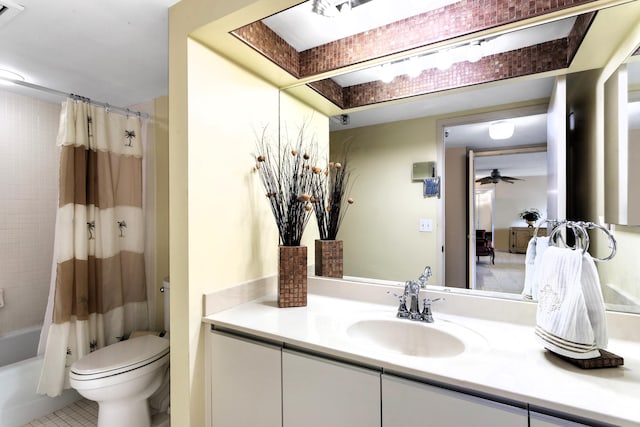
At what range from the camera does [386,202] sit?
1.57 m

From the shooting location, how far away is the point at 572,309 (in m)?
0.83

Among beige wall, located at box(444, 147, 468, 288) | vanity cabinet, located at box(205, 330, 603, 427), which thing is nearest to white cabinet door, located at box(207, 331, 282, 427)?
vanity cabinet, located at box(205, 330, 603, 427)

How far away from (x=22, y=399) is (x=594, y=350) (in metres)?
2.88

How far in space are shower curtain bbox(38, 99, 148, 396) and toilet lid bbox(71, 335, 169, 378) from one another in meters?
0.33

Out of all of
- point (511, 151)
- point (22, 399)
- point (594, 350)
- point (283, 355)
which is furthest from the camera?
point (22, 399)

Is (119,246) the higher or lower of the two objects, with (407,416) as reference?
higher

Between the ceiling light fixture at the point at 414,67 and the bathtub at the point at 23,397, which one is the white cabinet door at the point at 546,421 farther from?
the bathtub at the point at 23,397

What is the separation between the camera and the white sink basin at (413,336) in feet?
3.65

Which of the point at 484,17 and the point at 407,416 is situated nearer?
the point at 407,416

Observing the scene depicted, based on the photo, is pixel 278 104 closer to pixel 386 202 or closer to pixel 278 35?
pixel 278 35

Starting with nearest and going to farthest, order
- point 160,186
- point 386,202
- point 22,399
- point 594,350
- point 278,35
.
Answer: point 594,350, point 278,35, point 386,202, point 22,399, point 160,186

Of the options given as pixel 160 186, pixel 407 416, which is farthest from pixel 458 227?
pixel 160 186

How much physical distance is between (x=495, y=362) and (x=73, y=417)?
2488mm

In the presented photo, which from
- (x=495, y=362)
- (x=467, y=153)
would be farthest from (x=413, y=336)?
(x=467, y=153)
